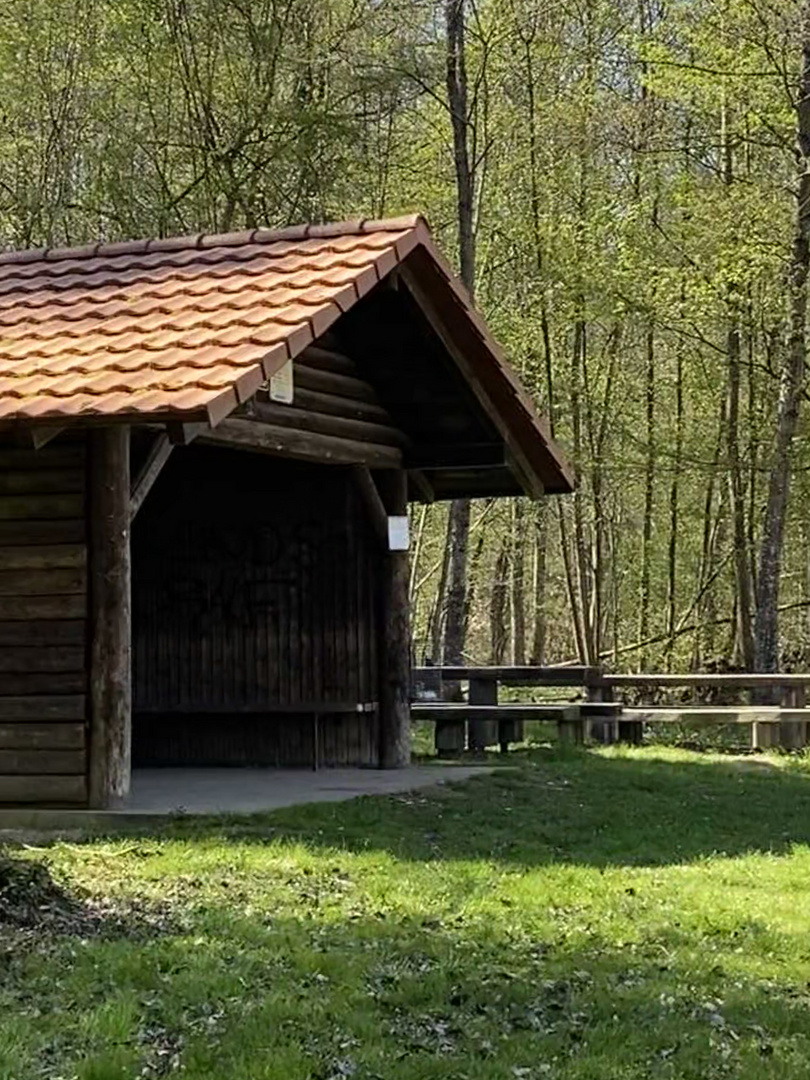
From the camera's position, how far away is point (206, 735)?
1278 centimetres

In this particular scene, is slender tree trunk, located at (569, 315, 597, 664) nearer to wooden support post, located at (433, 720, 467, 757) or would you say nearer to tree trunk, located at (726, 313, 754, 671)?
tree trunk, located at (726, 313, 754, 671)

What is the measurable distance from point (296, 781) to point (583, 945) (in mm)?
5157

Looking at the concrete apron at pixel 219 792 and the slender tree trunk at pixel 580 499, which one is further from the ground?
the slender tree trunk at pixel 580 499

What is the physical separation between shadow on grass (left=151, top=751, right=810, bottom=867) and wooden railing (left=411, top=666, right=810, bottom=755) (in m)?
2.00

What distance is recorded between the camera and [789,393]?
16.6 m

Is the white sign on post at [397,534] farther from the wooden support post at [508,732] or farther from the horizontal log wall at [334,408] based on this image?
the wooden support post at [508,732]

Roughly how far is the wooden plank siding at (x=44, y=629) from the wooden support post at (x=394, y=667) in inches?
135

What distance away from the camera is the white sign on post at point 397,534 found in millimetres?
12102

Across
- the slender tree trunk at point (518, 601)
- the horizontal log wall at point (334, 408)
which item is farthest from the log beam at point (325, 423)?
the slender tree trunk at point (518, 601)

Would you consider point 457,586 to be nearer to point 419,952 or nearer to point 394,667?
point 394,667

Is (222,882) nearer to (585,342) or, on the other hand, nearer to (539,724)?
(539,724)

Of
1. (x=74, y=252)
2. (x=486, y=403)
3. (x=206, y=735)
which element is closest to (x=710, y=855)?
(x=486, y=403)

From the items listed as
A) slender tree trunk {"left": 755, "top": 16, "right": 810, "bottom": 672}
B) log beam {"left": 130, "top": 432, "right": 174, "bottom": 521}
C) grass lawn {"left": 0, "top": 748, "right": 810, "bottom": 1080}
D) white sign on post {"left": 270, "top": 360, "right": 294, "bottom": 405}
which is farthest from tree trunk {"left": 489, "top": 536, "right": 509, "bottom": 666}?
grass lawn {"left": 0, "top": 748, "right": 810, "bottom": 1080}

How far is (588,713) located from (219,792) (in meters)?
5.40
